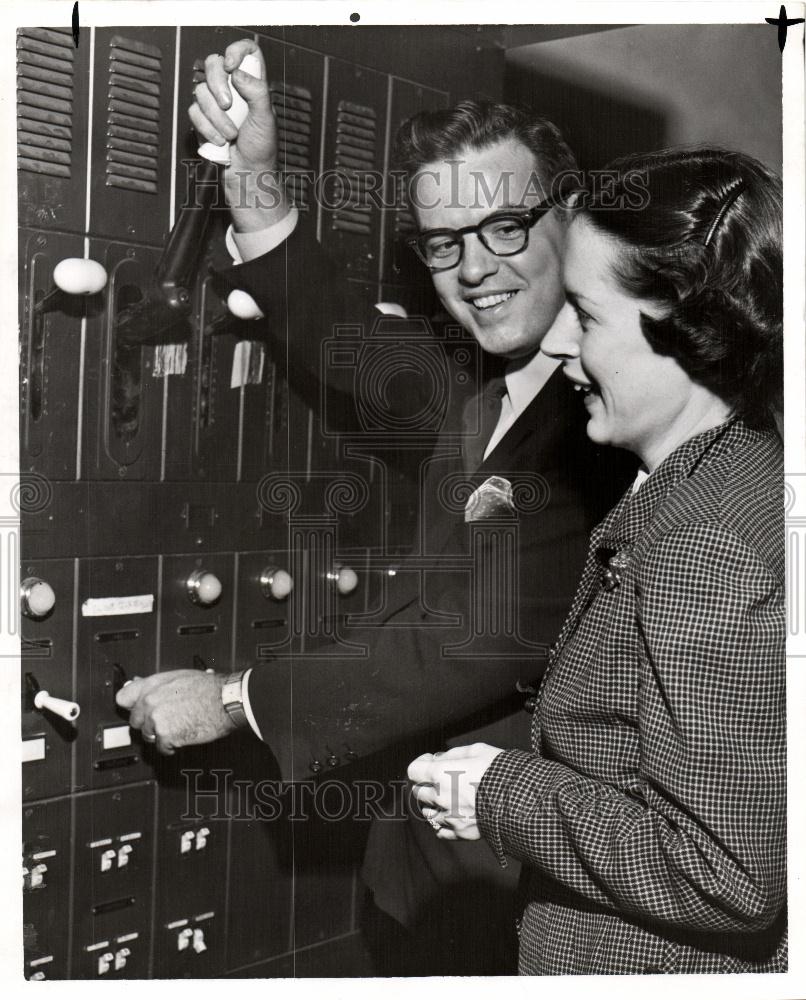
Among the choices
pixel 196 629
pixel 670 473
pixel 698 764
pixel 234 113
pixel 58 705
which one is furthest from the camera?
pixel 196 629

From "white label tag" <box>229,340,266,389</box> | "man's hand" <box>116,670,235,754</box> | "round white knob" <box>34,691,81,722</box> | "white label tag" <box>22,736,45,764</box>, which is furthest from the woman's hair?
"white label tag" <box>22,736,45,764</box>

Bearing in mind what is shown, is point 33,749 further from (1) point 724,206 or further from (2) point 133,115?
(1) point 724,206

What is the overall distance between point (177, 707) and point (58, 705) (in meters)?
0.24

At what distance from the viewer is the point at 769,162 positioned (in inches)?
69.6

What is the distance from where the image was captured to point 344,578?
75.1 inches

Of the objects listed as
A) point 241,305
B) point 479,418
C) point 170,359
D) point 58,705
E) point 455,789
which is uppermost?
point 241,305

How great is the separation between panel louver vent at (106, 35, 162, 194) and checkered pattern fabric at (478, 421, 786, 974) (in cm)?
111

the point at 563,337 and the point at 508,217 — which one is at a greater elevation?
the point at 508,217

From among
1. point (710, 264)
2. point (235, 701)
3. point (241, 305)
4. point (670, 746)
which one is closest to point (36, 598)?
point (235, 701)

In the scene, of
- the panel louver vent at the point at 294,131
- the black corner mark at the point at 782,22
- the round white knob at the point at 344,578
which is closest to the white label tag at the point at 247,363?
the panel louver vent at the point at 294,131

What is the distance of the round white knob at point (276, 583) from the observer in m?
1.94

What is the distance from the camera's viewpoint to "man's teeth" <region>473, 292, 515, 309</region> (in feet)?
6.01

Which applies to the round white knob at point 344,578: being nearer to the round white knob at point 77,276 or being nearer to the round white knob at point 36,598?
the round white knob at point 36,598

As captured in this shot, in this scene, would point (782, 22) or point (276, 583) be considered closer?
Result: point (782, 22)
